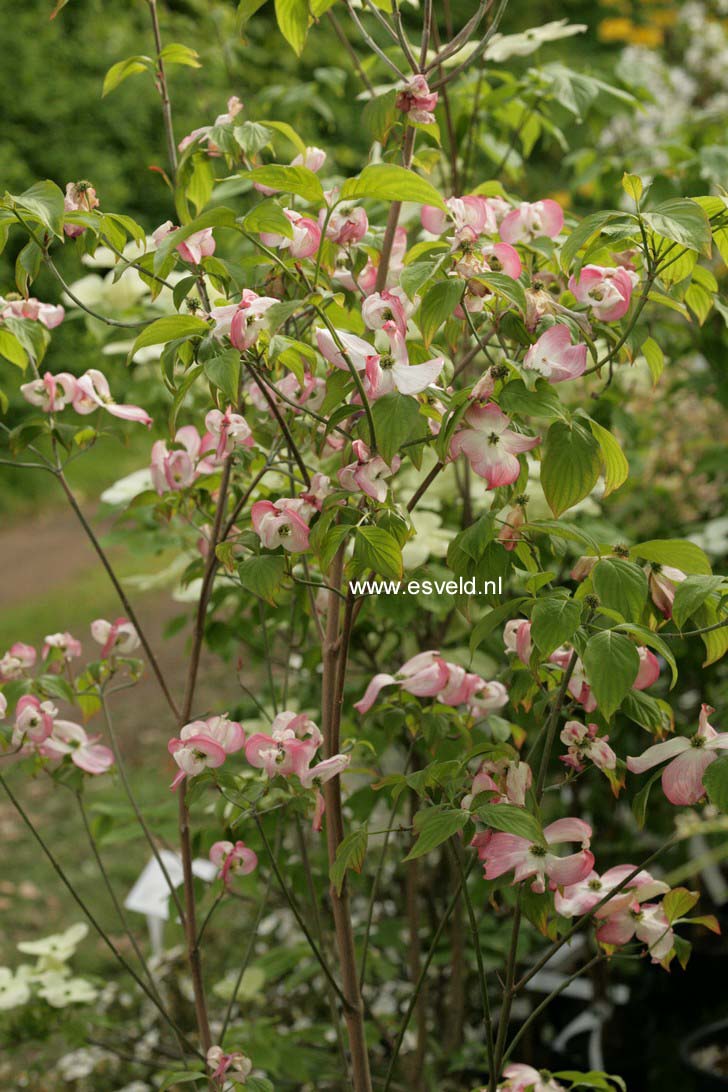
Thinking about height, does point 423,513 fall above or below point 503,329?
below

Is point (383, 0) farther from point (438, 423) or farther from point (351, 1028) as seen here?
point (351, 1028)

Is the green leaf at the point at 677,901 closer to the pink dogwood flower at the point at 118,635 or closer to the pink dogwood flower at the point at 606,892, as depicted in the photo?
the pink dogwood flower at the point at 606,892

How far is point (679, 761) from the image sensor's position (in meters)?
0.71

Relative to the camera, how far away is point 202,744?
0.82 meters

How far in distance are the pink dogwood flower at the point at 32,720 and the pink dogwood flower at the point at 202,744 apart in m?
0.16

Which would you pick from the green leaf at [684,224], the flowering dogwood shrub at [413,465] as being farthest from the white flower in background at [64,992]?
the green leaf at [684,224]

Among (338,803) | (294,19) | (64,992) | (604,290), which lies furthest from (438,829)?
(64,992)

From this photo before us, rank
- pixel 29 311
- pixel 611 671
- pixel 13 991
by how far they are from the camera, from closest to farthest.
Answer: pixel 611 671
pixel 29 311
pixel 13 991

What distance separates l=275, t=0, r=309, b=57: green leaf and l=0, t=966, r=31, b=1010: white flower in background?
3.72ft

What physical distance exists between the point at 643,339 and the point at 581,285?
0.26ft

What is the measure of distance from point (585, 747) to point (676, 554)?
0.54ft

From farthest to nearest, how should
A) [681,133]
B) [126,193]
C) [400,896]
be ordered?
1. [126,193]
2. [400,896]
3. [681,133]

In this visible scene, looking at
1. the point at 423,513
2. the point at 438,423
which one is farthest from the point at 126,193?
the point at 438,423

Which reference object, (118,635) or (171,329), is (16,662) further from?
(171,329)
